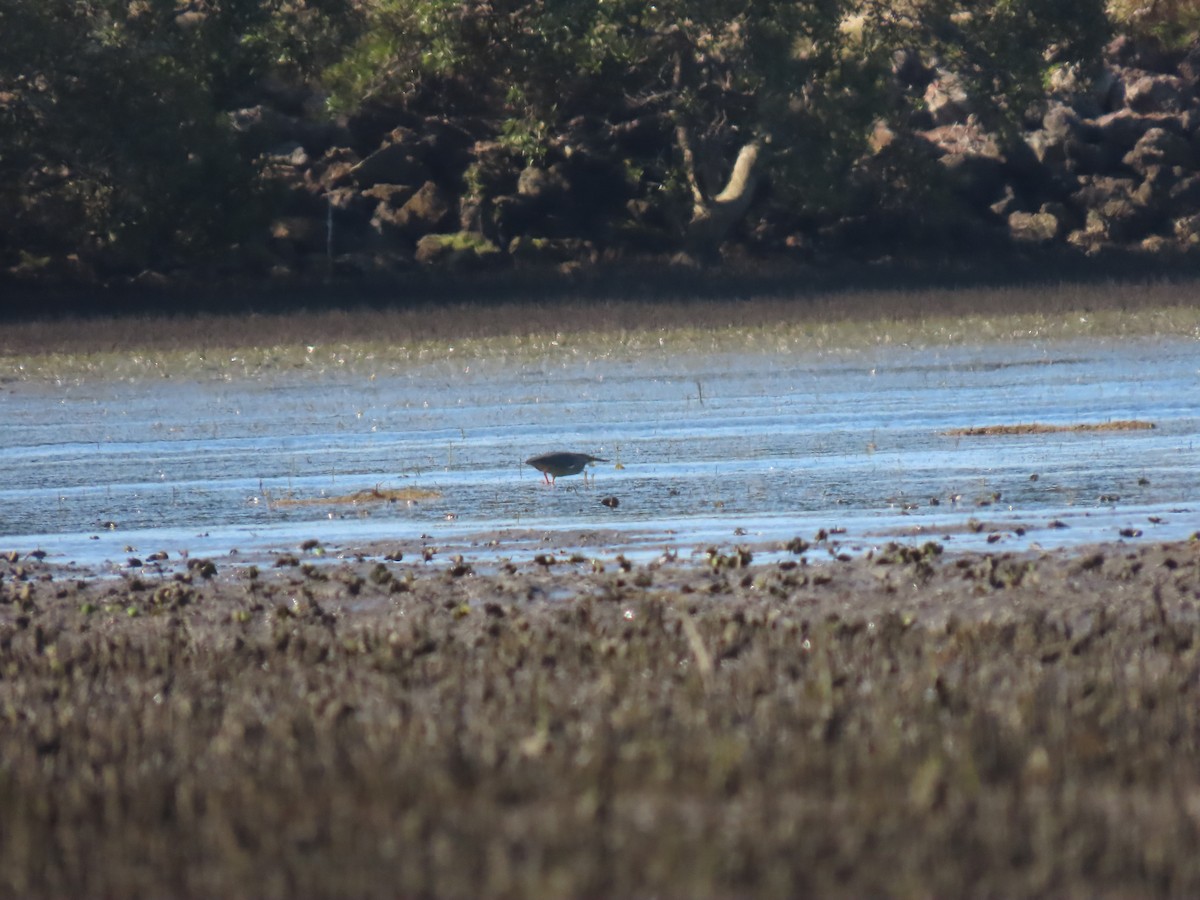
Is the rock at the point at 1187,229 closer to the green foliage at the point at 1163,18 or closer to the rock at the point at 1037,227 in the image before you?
the rock at the point at 1037,227

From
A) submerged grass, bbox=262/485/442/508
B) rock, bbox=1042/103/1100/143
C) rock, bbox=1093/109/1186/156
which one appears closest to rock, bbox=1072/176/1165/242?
rock, bbox=1042/103/1100/143

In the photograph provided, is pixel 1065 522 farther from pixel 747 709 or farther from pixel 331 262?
pixel 331 262

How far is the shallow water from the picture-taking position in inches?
442

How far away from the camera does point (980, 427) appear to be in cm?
1614

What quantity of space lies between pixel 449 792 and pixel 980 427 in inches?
443

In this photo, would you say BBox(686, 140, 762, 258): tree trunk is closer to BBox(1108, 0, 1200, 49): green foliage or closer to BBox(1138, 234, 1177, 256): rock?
BBox(1138, 234, 1177, 256): rock

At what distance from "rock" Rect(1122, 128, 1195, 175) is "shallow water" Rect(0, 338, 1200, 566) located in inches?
592

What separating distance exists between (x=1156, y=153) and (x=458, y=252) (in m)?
13.0

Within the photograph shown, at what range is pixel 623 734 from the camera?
19.7ft

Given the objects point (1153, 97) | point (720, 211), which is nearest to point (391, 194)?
point (720, 211)

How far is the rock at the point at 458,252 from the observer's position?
37.0 metres

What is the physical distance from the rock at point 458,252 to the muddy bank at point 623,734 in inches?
1101

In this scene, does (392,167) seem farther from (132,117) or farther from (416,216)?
(132,117)

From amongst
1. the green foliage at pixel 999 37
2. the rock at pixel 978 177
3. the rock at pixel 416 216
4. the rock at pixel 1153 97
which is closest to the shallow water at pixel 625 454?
the green foliage at pixel 999 37
